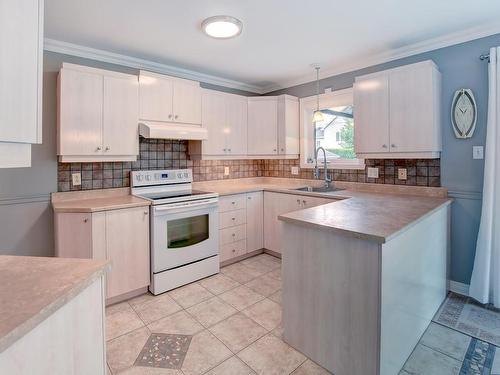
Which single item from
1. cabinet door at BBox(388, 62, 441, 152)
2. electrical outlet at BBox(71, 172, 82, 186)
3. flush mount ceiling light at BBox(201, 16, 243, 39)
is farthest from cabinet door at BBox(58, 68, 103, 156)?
cabinet door at BBox(388, 62, 441, 152)

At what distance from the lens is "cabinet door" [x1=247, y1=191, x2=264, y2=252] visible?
3.60m

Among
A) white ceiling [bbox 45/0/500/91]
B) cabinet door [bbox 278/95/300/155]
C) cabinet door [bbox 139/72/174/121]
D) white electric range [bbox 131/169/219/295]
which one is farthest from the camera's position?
cabinet door [bbox 278/95/300/155]

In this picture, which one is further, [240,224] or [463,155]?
[240,224]

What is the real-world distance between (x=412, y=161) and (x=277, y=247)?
1.77 metres

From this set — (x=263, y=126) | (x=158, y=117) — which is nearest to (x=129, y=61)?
(x=158, y=117)

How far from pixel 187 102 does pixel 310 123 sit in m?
1.68

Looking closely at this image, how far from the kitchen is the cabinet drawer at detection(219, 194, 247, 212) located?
4cm

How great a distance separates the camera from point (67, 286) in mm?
891

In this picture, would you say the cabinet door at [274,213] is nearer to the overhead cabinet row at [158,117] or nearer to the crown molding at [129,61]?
the overhead cabinet row at [158,117]

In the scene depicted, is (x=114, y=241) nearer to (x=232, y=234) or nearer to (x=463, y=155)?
(x=232, y=234)

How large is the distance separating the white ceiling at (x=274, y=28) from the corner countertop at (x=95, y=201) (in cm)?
139

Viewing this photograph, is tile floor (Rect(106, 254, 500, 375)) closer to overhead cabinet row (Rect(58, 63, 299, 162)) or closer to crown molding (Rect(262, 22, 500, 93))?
overhead cabinet row (Rect(58, 63, 299, 162))

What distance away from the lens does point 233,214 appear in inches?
135

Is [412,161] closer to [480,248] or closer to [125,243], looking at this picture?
[480,248]
